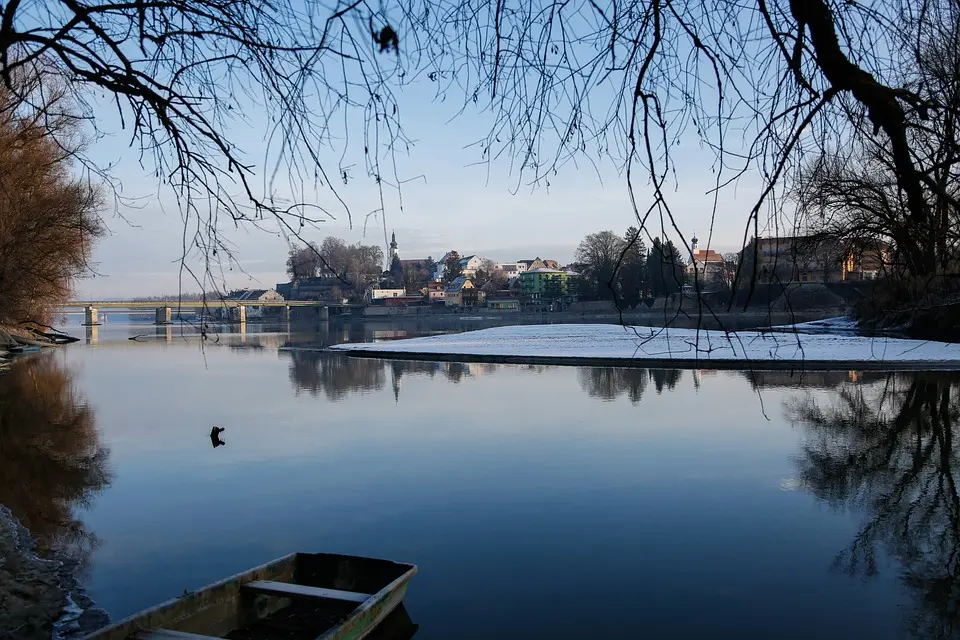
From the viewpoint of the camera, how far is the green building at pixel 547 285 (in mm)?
121688

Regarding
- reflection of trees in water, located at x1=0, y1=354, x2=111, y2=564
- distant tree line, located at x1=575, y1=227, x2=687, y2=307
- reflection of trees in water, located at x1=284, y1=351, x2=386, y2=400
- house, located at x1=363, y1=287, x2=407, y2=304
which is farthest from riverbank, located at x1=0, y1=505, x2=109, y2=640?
house, located at x1=363, y1=287, x2=407, y2=304

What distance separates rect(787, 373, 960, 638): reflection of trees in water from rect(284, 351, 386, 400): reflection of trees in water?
11234 mm

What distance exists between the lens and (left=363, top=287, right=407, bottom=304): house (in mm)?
140425

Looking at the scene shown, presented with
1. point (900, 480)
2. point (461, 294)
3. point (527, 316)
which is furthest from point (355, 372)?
point (461, 294)

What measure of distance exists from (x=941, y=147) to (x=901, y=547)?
549cm

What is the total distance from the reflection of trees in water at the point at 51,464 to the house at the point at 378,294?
11924 centimetres

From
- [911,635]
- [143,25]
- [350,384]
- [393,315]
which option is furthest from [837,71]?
[393,315]

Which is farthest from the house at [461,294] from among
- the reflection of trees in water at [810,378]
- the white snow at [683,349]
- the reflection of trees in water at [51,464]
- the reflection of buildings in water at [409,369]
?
the reflection of trees in water at [51,464]

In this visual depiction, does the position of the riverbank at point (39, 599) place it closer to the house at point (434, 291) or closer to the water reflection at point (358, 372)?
the water reflection at point (358, 372)

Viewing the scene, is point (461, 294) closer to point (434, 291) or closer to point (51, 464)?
point (434, 291)

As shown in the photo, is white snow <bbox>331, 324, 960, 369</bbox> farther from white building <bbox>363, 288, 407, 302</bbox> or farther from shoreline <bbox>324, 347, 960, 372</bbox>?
white building <bbox>363, 288, 407, 302</bbox>

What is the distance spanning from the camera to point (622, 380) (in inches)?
856

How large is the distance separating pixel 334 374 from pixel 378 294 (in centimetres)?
12070

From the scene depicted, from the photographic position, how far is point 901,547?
281 inches
